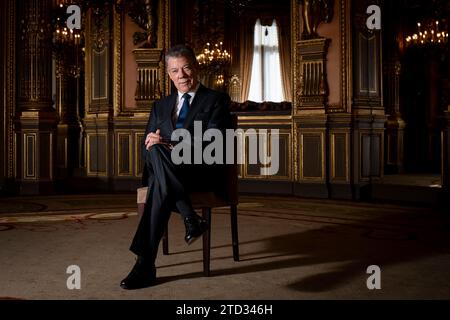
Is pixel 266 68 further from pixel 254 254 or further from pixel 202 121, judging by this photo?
pixel 202 121

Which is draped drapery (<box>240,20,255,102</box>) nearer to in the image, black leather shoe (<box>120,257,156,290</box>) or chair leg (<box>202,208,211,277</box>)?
chair leg (<box>202,208,211,277</box>)

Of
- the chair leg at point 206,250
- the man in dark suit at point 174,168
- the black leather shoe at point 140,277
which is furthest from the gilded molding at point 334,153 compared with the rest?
the black leather shoe at point 140,277

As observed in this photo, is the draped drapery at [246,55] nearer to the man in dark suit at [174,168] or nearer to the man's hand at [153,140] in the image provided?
the man in dark suit at [174,168]

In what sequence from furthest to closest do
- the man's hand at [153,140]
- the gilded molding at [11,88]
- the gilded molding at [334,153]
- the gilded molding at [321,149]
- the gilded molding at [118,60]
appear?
the gilded molding at [118,60], the gilded molding at [11,88], the gilded molding at [321,149], the gilded molding at [334,153], the man's hand at [153,140]

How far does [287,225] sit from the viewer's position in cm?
511

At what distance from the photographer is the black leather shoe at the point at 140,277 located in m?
2.88

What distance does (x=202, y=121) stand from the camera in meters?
3.21

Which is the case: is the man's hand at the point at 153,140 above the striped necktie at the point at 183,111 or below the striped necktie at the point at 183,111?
below

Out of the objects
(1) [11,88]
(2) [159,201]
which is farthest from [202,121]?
(1) [11,88]

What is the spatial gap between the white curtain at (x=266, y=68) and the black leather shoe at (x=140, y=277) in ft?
40.9

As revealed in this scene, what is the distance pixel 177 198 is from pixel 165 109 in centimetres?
60

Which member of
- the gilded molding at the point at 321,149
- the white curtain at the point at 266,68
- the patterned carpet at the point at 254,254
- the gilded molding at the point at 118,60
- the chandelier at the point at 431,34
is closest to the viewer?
the patterned carpet at the point at 254,254

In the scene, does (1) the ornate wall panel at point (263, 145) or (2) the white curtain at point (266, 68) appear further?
(2) the white curtain at point (266, 68)
